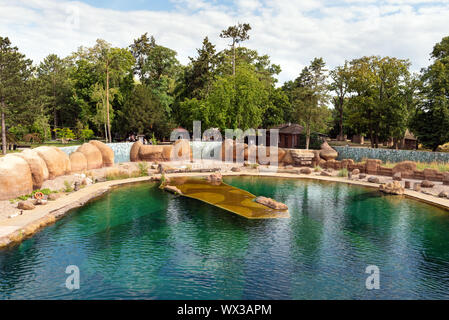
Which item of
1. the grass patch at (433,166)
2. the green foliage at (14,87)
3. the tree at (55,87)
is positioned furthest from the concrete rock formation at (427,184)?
the tree at (55,87)

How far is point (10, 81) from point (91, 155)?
1246cm

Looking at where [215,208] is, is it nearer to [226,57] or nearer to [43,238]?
[43,238]

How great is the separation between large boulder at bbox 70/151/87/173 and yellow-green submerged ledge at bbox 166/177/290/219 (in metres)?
8.13

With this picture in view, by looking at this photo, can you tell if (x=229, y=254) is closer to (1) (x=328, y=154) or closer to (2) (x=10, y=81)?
(1) (x=328, y=154)

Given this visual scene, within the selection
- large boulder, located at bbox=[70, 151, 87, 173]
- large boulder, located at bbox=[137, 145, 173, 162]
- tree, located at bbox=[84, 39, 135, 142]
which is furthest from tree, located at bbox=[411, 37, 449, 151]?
tree, located at bbox=[84, 39, 135, 142]

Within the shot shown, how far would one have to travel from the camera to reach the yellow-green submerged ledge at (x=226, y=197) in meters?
18.4

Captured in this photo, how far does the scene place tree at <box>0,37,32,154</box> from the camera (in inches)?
1277

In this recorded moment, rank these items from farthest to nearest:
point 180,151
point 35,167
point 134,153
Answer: point 180,151, point 134,153, point 35,167

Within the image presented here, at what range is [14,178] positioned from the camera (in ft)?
61.5

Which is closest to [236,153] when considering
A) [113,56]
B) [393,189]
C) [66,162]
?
[393,189]

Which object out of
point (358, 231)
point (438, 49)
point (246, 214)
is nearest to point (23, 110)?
point (246, 214)

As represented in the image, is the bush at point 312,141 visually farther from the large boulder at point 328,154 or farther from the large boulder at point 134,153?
the large boulder at point 134,153

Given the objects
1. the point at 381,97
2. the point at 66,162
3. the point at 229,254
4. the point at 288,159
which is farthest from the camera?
the point at 381,97

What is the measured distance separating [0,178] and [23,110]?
799 inches
